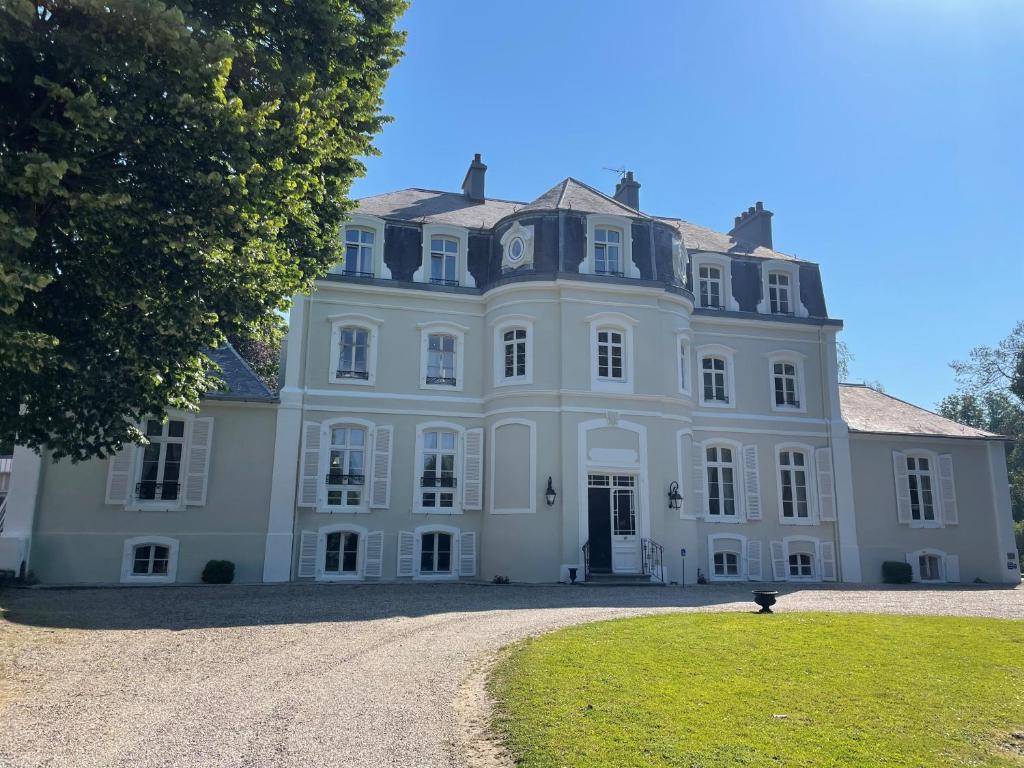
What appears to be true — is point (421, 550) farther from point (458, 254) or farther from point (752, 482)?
point (752, 482)

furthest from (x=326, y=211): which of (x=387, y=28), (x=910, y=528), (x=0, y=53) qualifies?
(x=910, y=528)

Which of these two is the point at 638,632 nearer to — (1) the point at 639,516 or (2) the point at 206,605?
(2) the point at 206,605

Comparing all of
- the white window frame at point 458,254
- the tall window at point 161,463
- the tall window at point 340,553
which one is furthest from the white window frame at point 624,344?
the tall window at point 161,463

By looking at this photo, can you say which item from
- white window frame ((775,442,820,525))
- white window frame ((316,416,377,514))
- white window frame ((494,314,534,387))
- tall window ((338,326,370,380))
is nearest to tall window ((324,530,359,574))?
white window frame ((316,416,377,514))

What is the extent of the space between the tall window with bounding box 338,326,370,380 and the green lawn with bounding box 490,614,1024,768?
11.0 metres

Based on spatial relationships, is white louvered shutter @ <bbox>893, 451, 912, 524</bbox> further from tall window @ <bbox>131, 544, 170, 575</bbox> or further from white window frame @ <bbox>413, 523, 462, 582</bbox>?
→ tall window @ <bbox>131, 544, 170, 575</bbox>

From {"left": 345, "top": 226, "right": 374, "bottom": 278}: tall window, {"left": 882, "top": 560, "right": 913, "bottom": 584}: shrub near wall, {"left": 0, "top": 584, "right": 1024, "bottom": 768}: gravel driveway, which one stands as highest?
{"left": 345, "top": 226, "right": 374, "bottom": 278}: tall window

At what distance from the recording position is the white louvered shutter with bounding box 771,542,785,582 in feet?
66.5

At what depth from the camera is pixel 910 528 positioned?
21.5m

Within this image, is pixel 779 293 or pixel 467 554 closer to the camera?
pixel 467 554

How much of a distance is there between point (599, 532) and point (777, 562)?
5.42 m

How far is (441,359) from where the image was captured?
19.8 m

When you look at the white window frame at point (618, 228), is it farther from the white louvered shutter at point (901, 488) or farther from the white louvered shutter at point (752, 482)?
the white louvered shutter at point (901, 488)

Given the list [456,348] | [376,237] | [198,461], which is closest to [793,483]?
[456,348]
